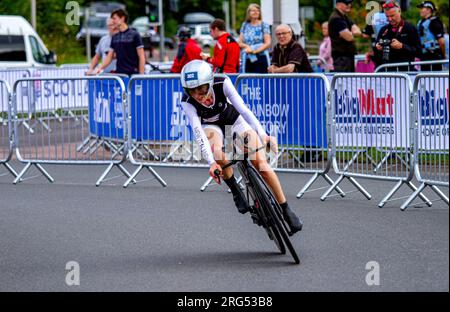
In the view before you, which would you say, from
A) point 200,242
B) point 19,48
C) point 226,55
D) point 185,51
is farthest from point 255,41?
point 19,48

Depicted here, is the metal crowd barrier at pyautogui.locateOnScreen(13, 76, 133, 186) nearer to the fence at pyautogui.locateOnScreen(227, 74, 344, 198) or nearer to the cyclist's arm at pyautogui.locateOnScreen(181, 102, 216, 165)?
the fence at pyautogui.locateOnScreen(227, 74, 344, 198)

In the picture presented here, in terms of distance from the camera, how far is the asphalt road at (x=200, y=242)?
8.28m

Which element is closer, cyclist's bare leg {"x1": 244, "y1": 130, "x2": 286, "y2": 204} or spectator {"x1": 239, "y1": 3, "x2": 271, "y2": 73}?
cyclist's bare leg {"x1": 244, "y1": 130, "x2": 286, "y2": 204}

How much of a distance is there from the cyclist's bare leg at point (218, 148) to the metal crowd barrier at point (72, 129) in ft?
15.7

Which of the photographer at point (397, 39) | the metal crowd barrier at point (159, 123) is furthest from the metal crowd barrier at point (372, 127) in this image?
the photographer at point (397, 39)

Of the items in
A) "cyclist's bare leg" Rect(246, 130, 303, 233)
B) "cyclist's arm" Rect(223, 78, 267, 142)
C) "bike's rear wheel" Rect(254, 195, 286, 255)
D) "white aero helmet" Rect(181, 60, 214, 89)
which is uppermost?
"white aero helmet" Rect(181, 60, 214, 89)

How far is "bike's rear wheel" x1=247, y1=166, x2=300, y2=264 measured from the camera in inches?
348

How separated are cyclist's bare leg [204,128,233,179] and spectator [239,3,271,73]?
9.13m

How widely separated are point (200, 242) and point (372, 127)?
298cm

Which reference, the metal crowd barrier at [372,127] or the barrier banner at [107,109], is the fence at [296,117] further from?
the barrier banner at [107,109]

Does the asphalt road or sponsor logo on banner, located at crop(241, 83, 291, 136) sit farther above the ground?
sponsor logo on banner, located at crop(241, 83, 291, 136)

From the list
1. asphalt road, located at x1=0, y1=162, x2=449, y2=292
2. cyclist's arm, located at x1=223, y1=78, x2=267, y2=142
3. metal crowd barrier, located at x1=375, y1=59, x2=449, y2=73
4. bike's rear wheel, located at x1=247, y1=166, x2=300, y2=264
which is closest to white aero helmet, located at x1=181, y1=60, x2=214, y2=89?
cyclist's arm, located at x1=223, y1=78, x2=267, y2=142

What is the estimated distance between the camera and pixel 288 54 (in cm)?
1536

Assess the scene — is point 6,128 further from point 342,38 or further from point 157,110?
point 342,38
